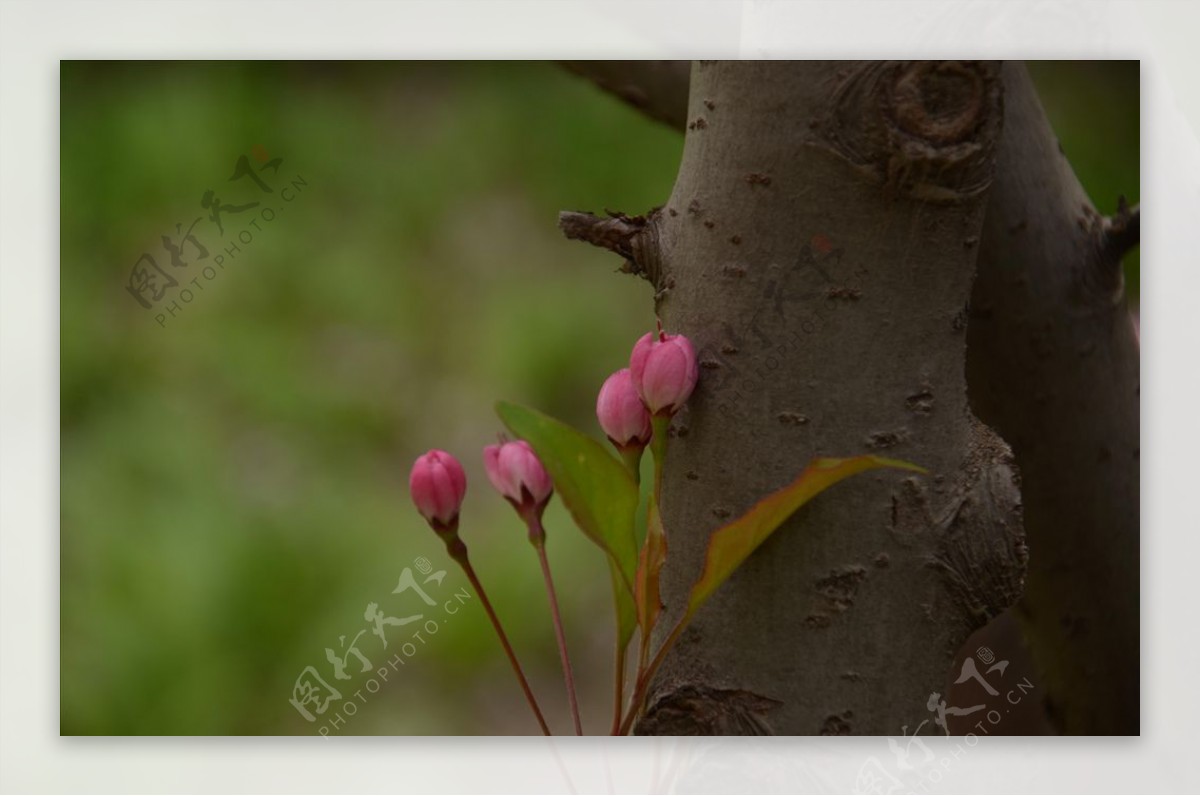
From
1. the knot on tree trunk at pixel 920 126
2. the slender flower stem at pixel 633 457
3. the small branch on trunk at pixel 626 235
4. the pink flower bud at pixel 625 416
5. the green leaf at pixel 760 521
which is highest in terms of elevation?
the knot on tree trunk at pixel 920 126

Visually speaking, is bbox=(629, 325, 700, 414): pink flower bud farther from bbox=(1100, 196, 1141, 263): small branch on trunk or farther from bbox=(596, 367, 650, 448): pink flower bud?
bbox=(1100, 196, 1141, 263): small branch on trunk

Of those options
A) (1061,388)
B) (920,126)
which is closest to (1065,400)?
(1061,388)

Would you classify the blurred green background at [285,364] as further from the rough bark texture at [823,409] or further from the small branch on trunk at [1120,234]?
the rough bark texture at [823,409]

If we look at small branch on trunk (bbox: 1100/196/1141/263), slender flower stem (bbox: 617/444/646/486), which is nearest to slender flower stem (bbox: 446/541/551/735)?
slender flower stem (bbox: 617/444/646/486)

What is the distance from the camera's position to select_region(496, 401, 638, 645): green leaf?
74cm

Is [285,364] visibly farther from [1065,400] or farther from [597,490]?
[1065,400]

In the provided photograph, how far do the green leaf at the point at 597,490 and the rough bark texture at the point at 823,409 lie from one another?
0.10 feet

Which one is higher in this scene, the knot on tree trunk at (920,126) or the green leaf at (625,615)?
the knot on tree trunk at (920,126)

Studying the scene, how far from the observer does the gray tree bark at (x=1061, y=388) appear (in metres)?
0.83

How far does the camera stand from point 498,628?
78 cm

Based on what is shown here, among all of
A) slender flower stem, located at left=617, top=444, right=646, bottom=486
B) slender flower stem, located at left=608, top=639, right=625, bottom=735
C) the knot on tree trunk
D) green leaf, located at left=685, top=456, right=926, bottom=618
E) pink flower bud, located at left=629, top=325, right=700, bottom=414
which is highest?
the knot on tree trunk

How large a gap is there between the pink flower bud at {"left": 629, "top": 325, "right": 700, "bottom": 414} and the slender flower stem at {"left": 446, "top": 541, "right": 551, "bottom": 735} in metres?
0.16

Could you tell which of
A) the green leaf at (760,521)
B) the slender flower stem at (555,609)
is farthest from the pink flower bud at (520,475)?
the green leaf at (760,521)

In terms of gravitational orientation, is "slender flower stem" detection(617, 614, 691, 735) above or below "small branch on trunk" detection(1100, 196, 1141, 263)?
below
